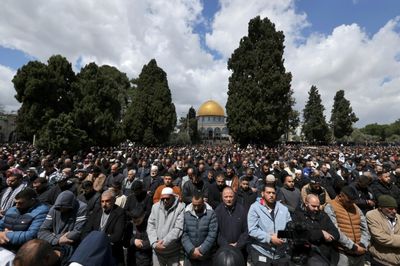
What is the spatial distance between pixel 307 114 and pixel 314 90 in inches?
196

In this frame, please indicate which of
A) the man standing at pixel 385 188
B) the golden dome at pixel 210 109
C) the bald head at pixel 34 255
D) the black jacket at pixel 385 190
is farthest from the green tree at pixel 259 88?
the golden dome at pixel 210 109

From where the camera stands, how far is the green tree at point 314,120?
48.3 meters

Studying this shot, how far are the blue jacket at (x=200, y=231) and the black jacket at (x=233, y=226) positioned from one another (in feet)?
0.57

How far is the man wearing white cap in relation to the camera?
3352mm

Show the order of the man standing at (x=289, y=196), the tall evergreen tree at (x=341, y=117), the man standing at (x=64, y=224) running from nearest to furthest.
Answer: the man standing at (x=64, y=224) → the man standing at (x=289, y=196) → the tall evergreen tree at (x=341, y=117)

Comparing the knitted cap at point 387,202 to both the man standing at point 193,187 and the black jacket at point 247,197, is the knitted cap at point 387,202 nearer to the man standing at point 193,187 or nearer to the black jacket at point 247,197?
the black jacket at point 247,197

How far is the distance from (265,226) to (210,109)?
7413 centimetres

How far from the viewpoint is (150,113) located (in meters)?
34.5

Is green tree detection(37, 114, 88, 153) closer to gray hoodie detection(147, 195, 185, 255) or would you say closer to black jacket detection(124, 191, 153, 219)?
black jacket detection(124, 191, 153, 219)

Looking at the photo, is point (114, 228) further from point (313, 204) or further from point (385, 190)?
point (385, 190)

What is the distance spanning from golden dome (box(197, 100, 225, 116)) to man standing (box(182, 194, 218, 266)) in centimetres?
7316

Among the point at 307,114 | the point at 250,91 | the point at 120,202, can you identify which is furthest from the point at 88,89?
the point at 307,114

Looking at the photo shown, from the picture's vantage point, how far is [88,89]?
22.4 metres

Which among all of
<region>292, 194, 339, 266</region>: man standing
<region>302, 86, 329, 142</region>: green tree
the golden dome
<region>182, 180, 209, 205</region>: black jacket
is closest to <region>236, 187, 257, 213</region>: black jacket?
<region>182, 180, 209, 205</region>: black jacket
